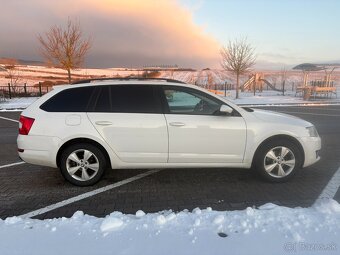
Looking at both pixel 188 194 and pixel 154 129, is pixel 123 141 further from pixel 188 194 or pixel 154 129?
pixel 188 194

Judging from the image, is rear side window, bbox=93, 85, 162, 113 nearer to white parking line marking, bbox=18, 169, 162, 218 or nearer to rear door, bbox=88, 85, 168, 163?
rear door, bbox=88, 85, 168, 163

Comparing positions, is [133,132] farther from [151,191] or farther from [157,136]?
[151,191]

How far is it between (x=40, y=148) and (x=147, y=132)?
5.26ft

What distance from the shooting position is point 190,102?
4680 millimetres

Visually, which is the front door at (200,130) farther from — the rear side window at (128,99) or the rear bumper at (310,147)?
the rear bumper at (310,147)

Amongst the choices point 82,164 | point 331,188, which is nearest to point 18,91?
point 82,164

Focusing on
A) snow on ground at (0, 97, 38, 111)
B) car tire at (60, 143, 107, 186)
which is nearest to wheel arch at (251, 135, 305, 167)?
car tire at (60, 143, 107, 186)

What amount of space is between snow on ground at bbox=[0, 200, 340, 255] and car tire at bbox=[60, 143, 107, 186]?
1174 mm

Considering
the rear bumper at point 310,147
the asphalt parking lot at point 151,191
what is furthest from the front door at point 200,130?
the rear bumper at point 310,147

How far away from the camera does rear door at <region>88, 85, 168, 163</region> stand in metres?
4.45

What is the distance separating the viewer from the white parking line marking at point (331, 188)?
13.8 ft

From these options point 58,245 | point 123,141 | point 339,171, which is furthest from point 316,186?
point 58,245

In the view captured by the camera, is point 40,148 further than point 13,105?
No

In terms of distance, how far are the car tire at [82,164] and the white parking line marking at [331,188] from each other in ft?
10.2
